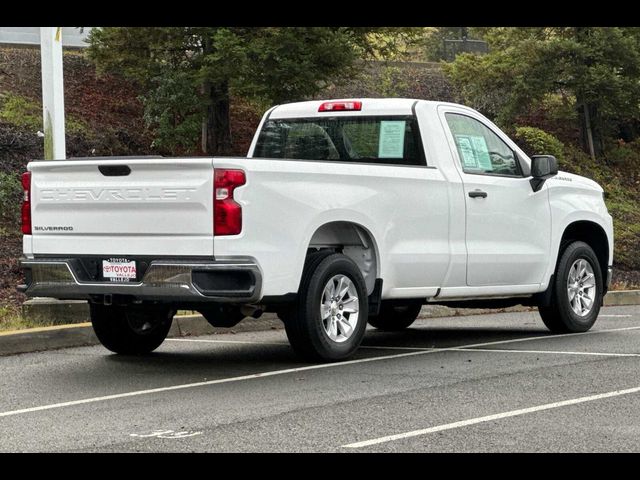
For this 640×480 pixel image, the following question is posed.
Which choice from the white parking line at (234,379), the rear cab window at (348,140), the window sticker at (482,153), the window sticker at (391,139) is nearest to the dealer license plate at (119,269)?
the white parking line at (234,379)

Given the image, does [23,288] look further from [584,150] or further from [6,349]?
[584,150]

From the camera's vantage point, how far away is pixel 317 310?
9.77m

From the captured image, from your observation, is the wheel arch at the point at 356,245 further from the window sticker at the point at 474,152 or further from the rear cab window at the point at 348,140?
the window sticker at the point at 474,152

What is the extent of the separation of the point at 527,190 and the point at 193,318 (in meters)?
3.50

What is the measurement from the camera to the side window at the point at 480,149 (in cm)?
1149

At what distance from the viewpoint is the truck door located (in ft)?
37.4

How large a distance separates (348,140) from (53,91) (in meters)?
3.39

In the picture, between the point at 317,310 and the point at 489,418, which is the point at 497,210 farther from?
the point at 489,418

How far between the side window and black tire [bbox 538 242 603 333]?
1093mm

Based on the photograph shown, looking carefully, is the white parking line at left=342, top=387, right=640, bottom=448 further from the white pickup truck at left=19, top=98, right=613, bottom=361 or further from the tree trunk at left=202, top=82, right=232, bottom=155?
the tree trunk at left=202, top=82, right=232, bottom=155

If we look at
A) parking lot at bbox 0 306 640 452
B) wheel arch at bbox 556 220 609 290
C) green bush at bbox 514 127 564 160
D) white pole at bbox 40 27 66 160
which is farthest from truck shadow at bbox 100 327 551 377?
green bush at bbox 514 127 564 160
